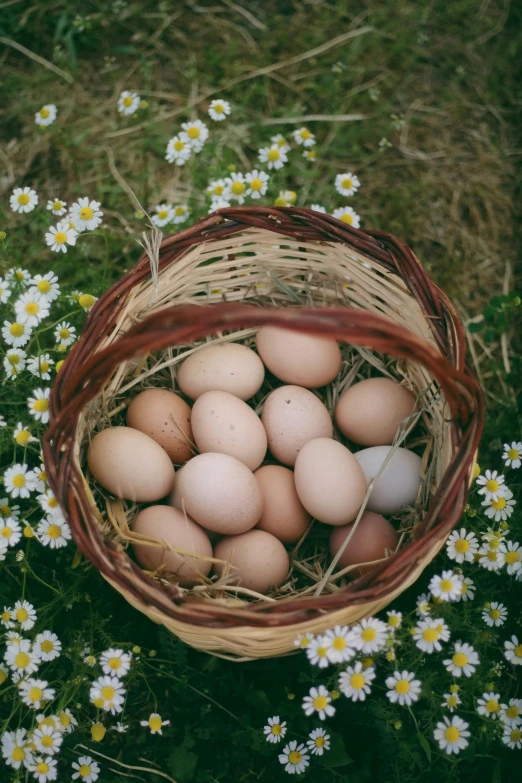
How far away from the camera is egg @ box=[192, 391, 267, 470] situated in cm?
144

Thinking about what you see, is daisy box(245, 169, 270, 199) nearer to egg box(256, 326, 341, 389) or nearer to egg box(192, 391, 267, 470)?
egg box(256, 326, 341, 389)

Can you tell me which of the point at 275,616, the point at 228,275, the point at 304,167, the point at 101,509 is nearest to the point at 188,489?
the point at 101,509

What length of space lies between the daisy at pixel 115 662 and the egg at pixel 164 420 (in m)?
0.45

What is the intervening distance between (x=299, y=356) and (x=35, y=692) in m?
0.89

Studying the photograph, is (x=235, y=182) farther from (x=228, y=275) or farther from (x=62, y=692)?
(x=62, y=692)

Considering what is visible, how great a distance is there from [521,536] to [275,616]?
689mm

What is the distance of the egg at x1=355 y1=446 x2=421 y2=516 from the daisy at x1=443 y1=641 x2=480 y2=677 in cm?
33

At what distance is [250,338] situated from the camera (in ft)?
5.54

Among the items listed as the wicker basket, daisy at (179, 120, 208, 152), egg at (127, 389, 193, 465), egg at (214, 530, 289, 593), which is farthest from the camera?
daisy at (179, 120, 208, 152)

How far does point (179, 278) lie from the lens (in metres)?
1.50

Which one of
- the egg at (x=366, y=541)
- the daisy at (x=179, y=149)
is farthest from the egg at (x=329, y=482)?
the daisy at (x=179, y=149)

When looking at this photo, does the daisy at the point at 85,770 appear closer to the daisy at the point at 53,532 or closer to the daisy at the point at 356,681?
the daisy at the point at 53,532

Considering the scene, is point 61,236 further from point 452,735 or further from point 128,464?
point 452,735

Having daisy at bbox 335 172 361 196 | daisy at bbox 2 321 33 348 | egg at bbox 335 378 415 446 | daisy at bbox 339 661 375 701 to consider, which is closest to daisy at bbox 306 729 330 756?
daisy at bbox 339 661 375 701
